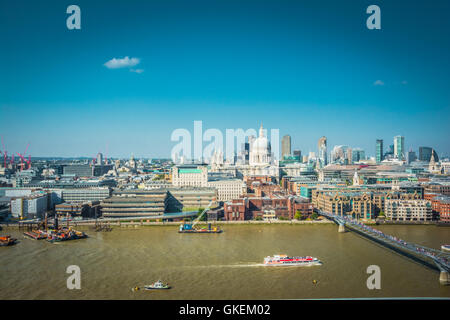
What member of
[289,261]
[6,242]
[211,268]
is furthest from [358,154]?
[6,242]

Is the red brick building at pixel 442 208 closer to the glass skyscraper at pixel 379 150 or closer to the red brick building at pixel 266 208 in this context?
the red brick building at pixel 266 208

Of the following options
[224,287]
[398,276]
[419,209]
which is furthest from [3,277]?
[419,209]

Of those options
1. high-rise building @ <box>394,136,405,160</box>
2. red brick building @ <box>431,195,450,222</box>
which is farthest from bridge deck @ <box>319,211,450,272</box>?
high-rise building @ <box>394,136,405,160</box>

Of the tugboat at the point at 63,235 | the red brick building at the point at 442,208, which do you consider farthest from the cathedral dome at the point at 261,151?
the tugboat at the point at 63,235

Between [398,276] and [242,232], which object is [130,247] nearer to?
[242,232]

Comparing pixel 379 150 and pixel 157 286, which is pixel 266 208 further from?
pixel 379 150

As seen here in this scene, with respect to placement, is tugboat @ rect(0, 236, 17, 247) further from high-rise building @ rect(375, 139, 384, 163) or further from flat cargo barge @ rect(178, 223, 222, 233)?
high-rise building @ rect(375, 139, 384, 163)
